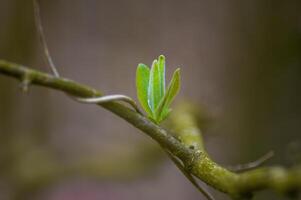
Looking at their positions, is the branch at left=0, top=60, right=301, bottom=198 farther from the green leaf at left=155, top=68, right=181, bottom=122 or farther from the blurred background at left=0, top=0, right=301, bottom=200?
the blurred background at left=0, top=0, right=301, bottom=200

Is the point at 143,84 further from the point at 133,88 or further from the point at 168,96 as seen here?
the point at 133,88

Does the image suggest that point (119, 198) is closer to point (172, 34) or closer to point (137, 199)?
point (137, 199)

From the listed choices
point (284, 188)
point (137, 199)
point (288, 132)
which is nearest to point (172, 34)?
point (137, 199)

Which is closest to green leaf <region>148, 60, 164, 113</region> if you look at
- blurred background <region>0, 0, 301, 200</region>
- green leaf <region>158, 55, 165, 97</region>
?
green leaf <region>158, 55, 165, 97</region>

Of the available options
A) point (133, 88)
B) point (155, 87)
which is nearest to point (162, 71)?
point (155, 87)

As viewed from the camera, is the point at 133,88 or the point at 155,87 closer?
the point at 155,87

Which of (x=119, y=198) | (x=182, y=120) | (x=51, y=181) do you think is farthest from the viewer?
(x=119, y=198)

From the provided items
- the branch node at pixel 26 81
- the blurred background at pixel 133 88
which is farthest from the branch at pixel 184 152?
the blurred background at pixel 133 88
